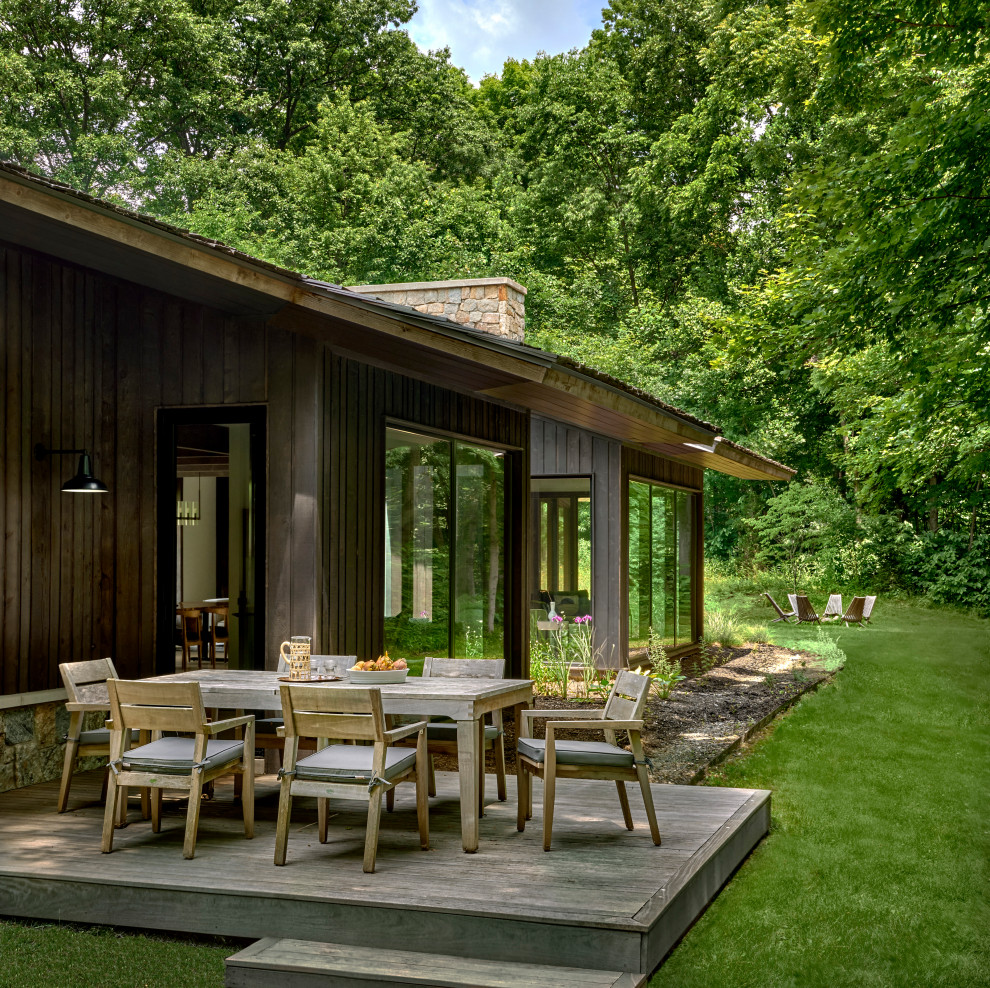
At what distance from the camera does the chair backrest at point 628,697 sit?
5.05 metres

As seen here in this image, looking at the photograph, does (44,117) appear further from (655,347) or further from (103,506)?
(103,506)

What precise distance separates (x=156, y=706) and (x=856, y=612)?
16.2 metres

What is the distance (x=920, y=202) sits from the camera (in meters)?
7.64

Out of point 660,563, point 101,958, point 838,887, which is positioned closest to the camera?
point 101,958

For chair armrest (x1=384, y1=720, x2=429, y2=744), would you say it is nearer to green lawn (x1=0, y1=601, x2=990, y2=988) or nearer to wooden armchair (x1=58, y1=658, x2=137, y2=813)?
green lawn (x1=0, y1=601, x2=990, y2=988)

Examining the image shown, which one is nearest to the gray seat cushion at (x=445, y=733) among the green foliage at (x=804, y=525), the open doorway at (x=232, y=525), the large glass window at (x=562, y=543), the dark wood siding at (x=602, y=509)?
the open doorway at (x=232, y=525)

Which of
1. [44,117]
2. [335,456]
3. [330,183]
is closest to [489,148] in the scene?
[330,183]

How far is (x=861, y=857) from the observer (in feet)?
19.5

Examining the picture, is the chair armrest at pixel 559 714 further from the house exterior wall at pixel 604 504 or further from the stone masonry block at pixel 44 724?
the house exterior wall at pixel 604 504

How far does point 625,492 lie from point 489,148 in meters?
16.8

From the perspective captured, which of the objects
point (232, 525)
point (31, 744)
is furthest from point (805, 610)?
point (31, 744)

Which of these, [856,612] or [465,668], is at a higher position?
[465,668]

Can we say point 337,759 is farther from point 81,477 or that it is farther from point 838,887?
point 838,887

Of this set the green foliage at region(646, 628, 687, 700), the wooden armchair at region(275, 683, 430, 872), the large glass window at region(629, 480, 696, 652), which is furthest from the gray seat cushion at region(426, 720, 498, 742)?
the large glass window at region(629, 480, 696, 652)
